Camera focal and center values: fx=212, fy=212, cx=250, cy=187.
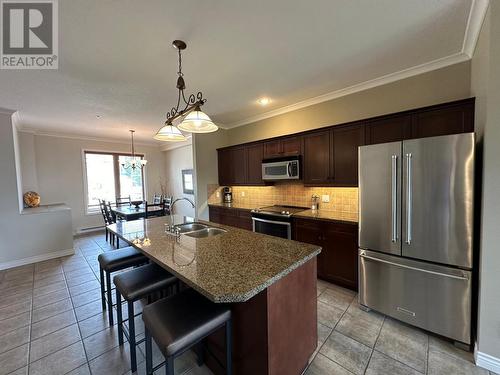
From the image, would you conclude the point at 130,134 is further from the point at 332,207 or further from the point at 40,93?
the point at 332,207

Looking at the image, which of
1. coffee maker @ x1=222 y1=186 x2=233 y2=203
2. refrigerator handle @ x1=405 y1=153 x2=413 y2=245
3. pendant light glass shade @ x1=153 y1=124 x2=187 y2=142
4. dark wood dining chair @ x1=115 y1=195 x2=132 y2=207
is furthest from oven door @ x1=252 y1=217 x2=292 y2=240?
dark wood dining chair @ x1=115 y1=195 x2=132 y2=207

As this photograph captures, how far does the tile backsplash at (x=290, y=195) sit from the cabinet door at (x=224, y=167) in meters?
0.28

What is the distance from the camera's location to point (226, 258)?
5.05 ft

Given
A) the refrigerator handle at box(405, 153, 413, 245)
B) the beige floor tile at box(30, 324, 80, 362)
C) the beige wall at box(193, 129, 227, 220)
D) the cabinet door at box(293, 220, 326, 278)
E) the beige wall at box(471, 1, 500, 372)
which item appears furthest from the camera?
the beige wall at box(193, 129, 227, 220)

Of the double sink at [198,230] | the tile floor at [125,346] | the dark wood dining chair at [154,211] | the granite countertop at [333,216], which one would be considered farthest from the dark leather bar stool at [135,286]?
the dark wood dining chair at [154,211]

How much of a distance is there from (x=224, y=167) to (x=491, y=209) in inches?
162

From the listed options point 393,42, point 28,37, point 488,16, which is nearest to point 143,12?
point 28,37

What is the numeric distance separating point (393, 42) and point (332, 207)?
7.13 ft

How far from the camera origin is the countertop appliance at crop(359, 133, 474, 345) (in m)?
1.76

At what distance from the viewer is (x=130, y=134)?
594 centimetres

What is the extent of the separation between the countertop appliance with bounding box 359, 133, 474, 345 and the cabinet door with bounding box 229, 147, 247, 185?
2.52 meters

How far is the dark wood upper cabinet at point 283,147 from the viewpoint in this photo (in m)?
3.53

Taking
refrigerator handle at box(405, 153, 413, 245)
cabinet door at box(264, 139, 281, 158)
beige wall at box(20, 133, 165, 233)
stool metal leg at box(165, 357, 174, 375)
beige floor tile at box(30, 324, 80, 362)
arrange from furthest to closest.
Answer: beige wall at box(20, 133, 165, 233) → cabinet door at box(264, 139, 281, 158) → refrigerator handle at box(405, 153, 413, 245) → beige floor tile at box(30, 324, 80, 362) → stool metal leg at box(165, 357, 174, 375)

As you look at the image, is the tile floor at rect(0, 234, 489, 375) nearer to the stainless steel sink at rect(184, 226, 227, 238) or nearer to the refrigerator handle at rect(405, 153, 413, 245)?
the refrigerator handle at rect(405, 153, 413, 245)
